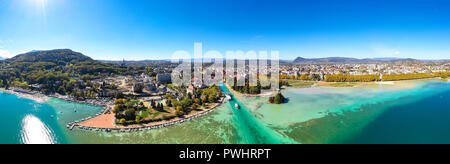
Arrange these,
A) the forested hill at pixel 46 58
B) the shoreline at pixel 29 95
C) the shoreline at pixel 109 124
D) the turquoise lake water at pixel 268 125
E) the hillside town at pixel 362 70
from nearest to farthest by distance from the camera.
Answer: the turquoise lake water at pixel 268 125, the shoreline at pixel 109 124, the shoreline at pixel 29 95, the hillside town at pixel 362 70, the forested hill at pixel 46 58

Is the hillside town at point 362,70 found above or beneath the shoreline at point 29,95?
above

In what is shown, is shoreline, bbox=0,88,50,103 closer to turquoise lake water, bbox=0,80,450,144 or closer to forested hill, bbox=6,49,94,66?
turquoise lake water, bbox=0,80,450,144

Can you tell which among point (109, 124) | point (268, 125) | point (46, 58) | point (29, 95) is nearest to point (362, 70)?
point (268, 125)

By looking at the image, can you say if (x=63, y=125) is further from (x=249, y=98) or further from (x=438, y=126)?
(x=438, y=126)

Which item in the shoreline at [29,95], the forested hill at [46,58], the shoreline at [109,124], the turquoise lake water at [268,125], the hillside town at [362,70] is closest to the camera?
the turquoise lake water at [268,125]

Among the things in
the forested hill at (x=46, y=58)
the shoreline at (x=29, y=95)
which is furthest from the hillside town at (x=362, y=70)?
the forested hill at (x=46, y=58)

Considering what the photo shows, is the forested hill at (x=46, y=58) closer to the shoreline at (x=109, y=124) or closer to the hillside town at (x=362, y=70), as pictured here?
the shoreline at (x=109, y=124)

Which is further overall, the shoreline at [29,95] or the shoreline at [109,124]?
the shoreline at [29,95]

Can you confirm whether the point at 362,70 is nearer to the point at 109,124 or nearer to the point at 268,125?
the point at 268,125

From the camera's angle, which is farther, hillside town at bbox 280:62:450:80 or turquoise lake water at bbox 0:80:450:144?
Answer: hillside town at bbox 280:62:450:80

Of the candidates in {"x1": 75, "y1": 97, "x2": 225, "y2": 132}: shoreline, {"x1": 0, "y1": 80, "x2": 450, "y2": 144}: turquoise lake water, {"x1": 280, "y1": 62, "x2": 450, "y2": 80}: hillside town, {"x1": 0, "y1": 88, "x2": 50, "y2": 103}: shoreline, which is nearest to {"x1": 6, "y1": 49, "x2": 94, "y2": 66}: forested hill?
{"x1": 0, "y1": 88, "x2": 50, "y2": 103}: shoreline
